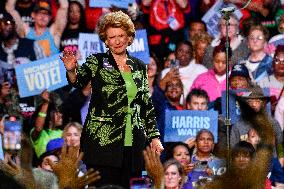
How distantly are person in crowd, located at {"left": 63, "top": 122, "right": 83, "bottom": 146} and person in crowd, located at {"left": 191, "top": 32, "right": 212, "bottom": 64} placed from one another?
1873 millimetres

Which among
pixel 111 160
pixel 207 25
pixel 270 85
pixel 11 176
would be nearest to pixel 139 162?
pixel 111 160

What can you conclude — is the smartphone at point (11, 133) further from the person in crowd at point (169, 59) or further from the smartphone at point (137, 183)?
the smartphone at point (137, 183)

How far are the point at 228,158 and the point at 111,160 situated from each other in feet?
8.08

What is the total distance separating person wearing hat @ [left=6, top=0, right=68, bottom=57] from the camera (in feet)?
38.4

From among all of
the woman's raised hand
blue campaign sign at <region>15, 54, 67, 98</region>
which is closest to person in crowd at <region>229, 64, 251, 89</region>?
blue campaign sign at <region>15, 54, 67, 98</region>

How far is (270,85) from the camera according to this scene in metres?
11.1

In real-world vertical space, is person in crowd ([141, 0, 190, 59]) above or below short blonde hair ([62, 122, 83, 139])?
above

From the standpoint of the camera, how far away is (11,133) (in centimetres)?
1022

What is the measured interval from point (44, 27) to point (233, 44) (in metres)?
2.09

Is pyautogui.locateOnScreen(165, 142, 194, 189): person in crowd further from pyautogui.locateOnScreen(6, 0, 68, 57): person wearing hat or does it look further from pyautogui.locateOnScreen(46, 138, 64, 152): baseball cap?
pyautogui.locateOnScreen(6, 0, 68, 57): person wearing hat

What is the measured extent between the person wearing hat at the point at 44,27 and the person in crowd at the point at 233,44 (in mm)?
1639

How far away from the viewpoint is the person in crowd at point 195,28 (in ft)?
39.3

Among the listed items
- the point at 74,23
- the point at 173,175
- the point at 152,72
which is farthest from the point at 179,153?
the point at 74,23

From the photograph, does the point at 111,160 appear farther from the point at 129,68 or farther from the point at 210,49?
the point at 210,49
